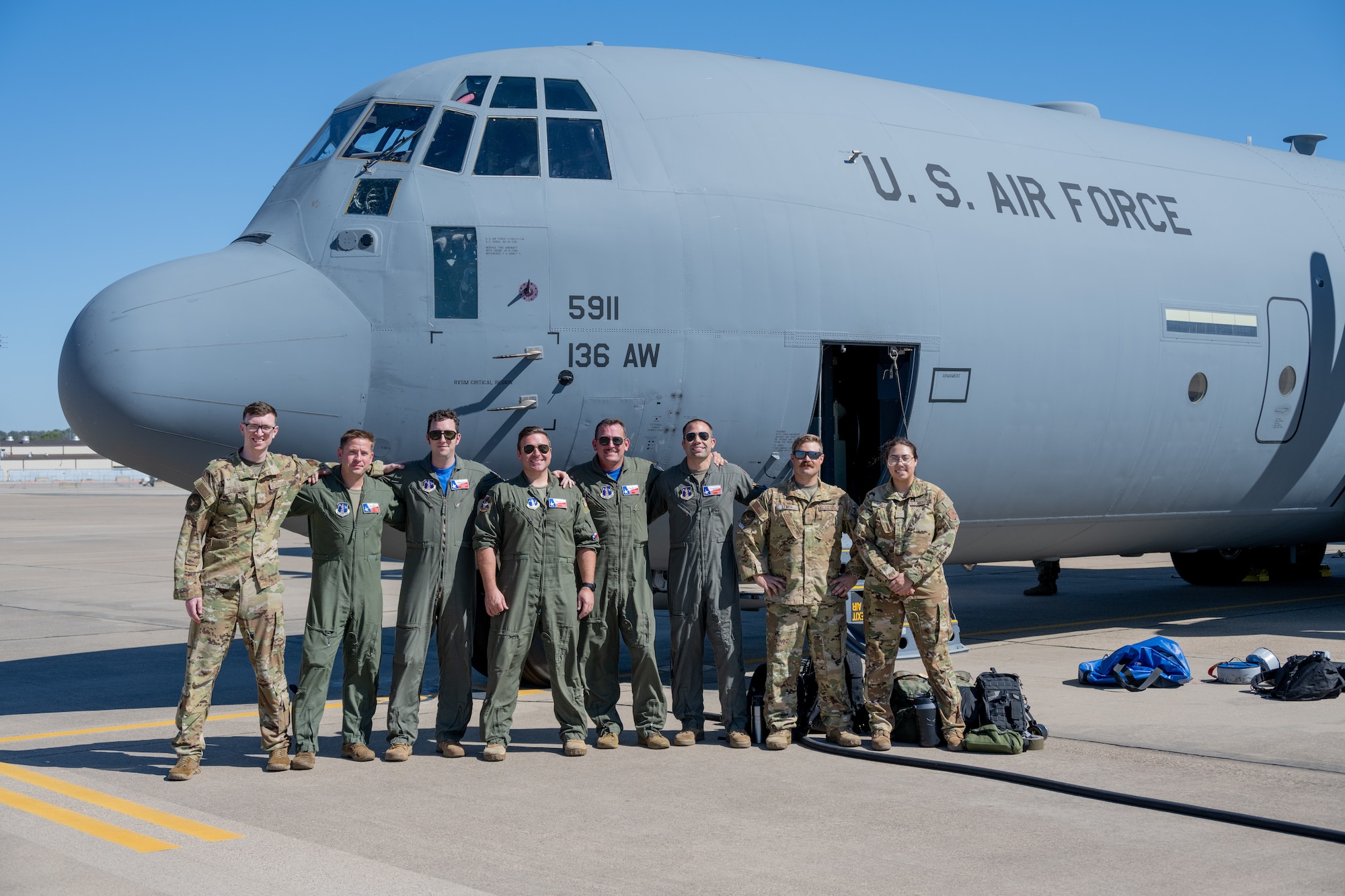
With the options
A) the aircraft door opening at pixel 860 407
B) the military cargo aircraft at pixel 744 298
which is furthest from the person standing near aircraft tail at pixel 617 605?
the aircraft door opening at pixel 860 407

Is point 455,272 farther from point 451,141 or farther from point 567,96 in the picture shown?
point 567,96

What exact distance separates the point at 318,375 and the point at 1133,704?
636 centimetres

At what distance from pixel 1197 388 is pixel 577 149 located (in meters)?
6.29

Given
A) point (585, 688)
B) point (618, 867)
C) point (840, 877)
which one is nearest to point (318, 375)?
point (585, 688)

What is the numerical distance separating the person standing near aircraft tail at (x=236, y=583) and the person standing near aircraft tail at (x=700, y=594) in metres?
2.47

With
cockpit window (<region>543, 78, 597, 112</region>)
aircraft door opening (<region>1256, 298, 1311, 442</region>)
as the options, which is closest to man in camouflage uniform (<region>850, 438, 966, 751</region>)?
cockpit window (<region>543, 78, 597, 112</region>)

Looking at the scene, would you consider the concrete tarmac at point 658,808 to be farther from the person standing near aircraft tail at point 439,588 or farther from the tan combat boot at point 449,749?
the person standing near aircraft tail at point 439,588

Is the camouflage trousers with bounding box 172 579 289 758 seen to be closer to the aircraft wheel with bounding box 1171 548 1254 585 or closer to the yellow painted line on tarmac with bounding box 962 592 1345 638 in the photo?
the yellow painted line on tarmac with bounding box 962 592 1345 638

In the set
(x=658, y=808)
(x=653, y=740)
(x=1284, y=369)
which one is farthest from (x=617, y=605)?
(x=1284, y=369)

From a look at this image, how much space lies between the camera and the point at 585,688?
334 inches

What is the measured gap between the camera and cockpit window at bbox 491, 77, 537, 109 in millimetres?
9461

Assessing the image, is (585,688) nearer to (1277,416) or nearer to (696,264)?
(696,264)

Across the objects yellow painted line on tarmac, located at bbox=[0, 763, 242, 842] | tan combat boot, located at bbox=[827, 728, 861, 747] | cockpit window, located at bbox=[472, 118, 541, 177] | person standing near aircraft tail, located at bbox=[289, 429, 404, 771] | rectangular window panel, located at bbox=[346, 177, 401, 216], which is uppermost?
cockpit window, located at bbox=[472, 118, 541, 177]

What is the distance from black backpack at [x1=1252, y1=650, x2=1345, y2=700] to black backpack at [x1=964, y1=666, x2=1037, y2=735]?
264 centimetres
